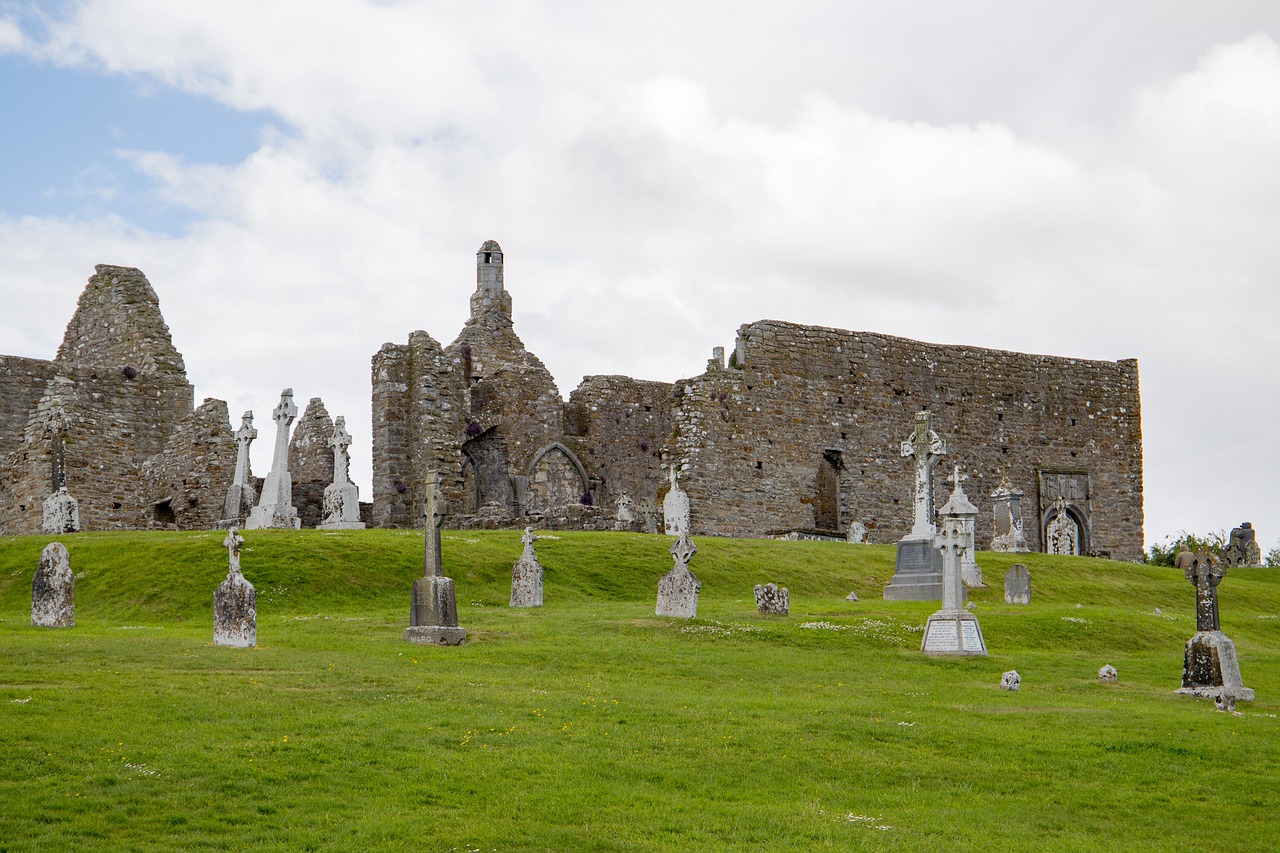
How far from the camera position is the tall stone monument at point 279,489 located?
31.0 meters

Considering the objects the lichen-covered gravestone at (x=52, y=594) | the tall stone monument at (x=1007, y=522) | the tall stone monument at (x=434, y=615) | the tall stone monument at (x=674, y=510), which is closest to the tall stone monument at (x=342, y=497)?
the tall stone monument at (x=674, y=510)

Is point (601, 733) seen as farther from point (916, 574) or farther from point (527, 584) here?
point (916, 574)

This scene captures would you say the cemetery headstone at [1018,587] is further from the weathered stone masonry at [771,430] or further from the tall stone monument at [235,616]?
the tall stone monument at [235,616]

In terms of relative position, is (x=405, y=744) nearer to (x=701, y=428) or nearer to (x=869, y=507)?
(x=701, y=428)

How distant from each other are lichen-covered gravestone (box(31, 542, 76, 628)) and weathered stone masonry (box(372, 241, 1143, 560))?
17.9 meters

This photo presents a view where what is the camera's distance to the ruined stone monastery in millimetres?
36094

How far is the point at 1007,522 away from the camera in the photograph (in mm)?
39781

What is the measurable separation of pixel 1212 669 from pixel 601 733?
26.9ft

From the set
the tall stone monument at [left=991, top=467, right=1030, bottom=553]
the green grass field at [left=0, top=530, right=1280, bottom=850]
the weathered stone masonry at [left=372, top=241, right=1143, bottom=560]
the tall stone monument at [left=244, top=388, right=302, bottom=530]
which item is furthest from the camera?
the weathered stone masonry at [left=372, top=241, right=1143, bottom=560]

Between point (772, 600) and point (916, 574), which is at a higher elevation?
point (916, 574)

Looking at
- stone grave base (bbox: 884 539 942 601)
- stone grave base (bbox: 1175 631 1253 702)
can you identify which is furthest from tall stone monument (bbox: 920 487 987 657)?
stone grave base (bbox: 884 539 942 601)

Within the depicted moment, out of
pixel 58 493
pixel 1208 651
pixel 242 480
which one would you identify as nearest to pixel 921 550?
pixel 1208 651

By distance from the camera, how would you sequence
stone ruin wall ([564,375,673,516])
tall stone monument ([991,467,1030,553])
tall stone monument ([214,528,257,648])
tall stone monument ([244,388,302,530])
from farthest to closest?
1. stone ruin wall ([564,375,673,516])
2. tall stone monument ([991,467,1030,553])
3. tall stone monument ([244,388,302,530])
4. tall stone monument ([214,528,257,648])

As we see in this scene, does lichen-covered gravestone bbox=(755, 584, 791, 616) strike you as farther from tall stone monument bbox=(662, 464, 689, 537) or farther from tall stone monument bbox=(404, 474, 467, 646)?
tall stone monument bbox=(662, 464, 689, 537)
